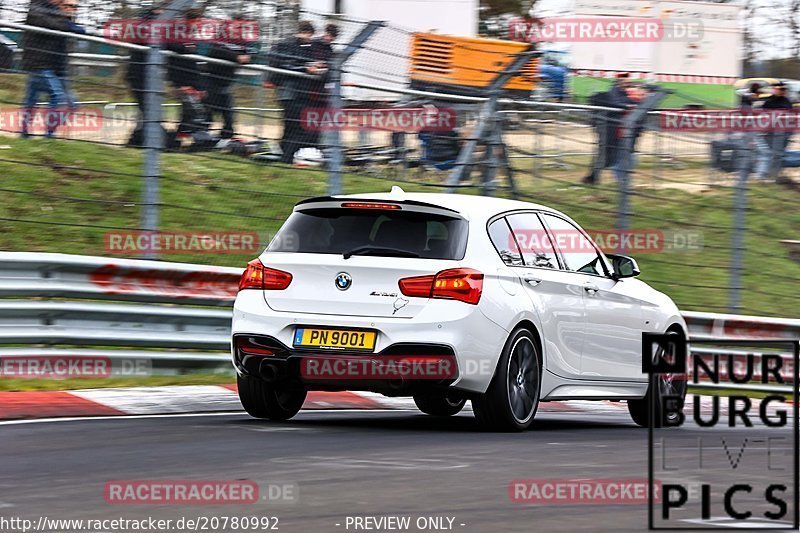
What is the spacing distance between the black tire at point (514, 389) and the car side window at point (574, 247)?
91cm

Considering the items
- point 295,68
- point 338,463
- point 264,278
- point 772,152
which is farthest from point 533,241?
point 772,152

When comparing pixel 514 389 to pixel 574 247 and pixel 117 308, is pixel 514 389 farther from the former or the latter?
pixel 117 308

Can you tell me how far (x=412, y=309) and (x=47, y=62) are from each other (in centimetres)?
492

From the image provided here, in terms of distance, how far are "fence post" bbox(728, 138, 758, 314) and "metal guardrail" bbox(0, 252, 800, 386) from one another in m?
3.59

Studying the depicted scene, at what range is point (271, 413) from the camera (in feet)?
33.6

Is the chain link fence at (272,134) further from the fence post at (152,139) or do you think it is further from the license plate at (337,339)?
the license plate at (337,339)

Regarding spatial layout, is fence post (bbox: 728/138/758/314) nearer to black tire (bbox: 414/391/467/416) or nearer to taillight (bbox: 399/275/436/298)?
black tire (bbox: 414/391/467/416)

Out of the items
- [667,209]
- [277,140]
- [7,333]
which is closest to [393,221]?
[7,333]

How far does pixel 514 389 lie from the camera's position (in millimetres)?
9812

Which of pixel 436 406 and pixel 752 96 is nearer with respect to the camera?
pixel 436 406

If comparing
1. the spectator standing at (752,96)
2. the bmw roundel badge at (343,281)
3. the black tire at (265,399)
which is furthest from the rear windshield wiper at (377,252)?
the spectator standing at (752,96)

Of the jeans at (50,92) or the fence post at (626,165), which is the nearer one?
the jeans at (50,92)

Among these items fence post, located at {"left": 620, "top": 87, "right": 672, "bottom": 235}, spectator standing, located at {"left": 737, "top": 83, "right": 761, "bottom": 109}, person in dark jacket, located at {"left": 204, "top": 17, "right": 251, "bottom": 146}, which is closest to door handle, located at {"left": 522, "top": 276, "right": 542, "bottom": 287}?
person in dark jacket, located at {"left": 204, "top": 17, "right": 251, "bottom": 146}

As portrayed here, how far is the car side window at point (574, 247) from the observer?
1071cm
